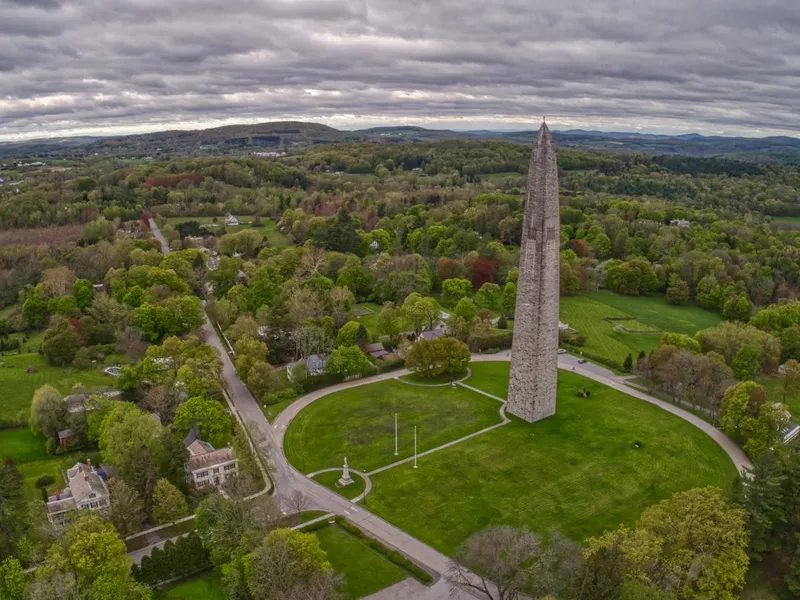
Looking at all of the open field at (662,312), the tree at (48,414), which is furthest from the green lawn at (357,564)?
the open field at (662,312)

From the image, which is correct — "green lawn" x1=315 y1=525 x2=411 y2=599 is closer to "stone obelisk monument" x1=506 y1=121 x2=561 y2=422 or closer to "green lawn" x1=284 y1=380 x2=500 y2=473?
"green lawn" x1=284 y1=380 x2=500 y2=473

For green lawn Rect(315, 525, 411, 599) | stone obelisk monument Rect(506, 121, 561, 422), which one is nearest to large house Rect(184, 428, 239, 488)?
green lawn Rect(315, 525, 411, 599)

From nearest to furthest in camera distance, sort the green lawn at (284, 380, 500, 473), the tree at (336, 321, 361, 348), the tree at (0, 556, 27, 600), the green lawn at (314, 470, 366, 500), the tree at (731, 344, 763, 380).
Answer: the tree at (0, 556, 27, 600)
the green lawn at (314, 470, 366, 500)
the green lawn at (284, 380, 500, 473)
the tree at (731, 344, 763, 380)
the tree at (336, 321, 361, 348)

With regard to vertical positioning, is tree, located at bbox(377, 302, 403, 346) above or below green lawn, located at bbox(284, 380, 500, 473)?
above

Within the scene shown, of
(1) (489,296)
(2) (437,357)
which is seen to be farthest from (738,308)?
(2) (437,357)

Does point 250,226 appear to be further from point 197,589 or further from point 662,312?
point 197,589

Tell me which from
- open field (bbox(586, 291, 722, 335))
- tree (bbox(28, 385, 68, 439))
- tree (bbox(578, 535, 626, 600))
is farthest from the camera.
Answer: open field (bbox(586, 291, 722, 335))
